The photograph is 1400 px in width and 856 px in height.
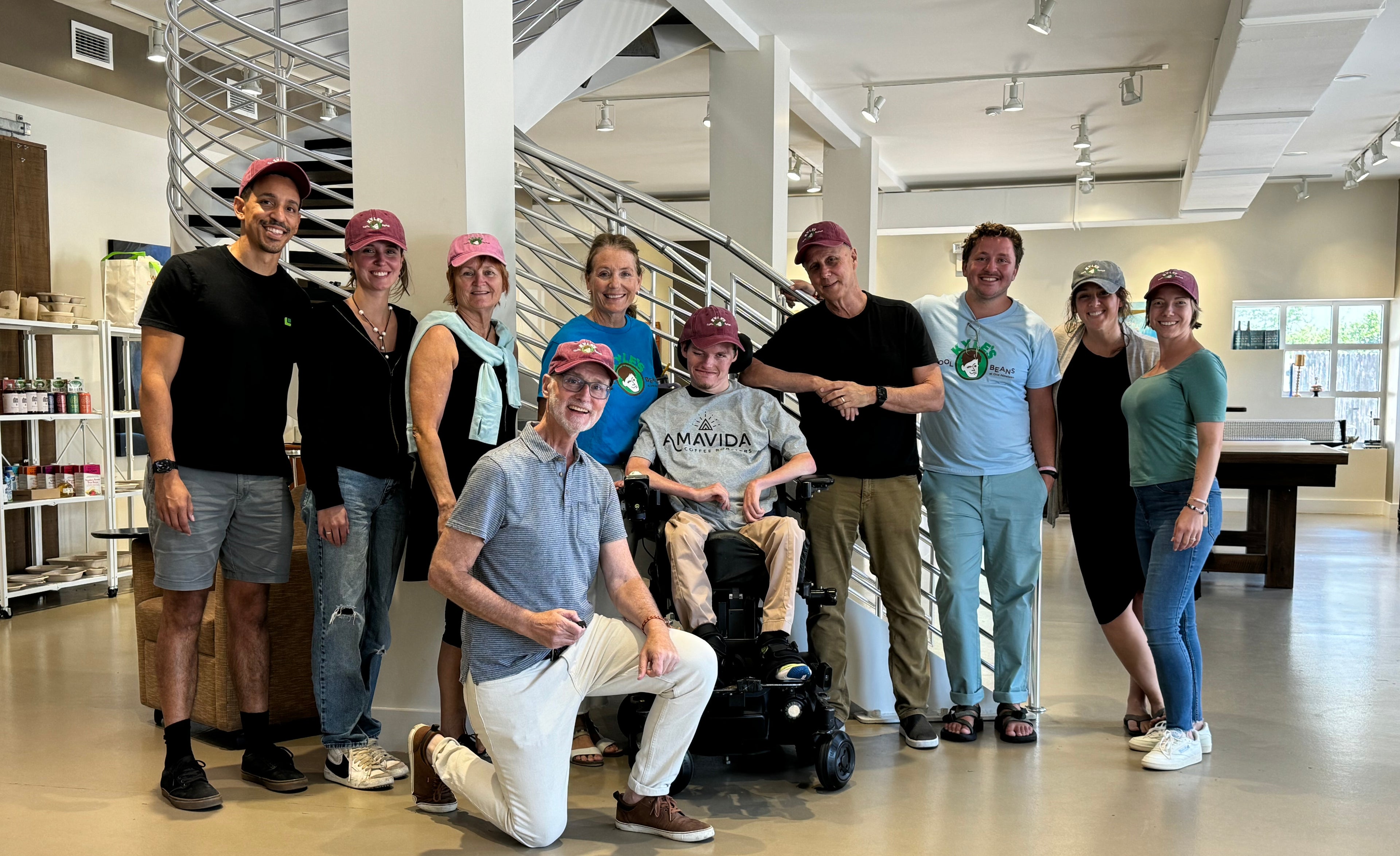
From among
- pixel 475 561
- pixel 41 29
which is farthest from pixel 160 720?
pixel 41 29

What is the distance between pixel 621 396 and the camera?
3.50 meters

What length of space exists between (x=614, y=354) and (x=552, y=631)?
1194 mm

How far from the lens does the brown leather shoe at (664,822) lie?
278 cm

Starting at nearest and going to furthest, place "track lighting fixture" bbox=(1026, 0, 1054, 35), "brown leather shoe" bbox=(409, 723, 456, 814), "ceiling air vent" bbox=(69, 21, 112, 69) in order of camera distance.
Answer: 1. "brown leather shoe" bbox=(409, 723, 456, 814)
2. "track lighting fixture" bbox=(1026, 0, 1054, 35)
3. "ceiling air vent" bbox=(69, 21, 112, 69)

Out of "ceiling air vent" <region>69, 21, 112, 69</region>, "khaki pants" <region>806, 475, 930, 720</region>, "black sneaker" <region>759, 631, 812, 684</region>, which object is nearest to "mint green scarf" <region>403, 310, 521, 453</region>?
"black sneaker" <region>759, 631, 812, 684</region>

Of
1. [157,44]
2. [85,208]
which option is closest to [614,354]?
[157,44]

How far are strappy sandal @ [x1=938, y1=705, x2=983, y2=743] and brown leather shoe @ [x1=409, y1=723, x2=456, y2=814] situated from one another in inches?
65.3

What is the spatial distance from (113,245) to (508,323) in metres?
5.67

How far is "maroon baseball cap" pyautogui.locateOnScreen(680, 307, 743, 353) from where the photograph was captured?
10.9 ft

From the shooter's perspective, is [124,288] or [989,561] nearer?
[989,561]

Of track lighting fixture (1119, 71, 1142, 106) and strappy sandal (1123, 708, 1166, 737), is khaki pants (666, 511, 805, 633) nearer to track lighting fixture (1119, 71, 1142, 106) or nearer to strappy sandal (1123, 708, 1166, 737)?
strappy sandal (1123, 708, 1166, 737)

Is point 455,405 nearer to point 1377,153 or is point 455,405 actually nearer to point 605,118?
point 605,118

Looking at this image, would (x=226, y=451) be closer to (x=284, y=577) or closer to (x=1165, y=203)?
(x=284, y=577)

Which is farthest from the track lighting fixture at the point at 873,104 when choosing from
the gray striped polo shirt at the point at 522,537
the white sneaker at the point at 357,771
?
the white sneaker at the point at 357,771
